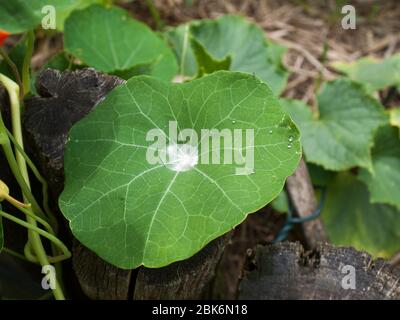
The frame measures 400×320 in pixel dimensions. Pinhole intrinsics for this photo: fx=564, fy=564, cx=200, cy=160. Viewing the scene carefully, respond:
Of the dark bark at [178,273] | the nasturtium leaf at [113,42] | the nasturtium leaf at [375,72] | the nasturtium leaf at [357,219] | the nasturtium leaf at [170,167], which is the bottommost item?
the nasturtium leaf at [357,219]

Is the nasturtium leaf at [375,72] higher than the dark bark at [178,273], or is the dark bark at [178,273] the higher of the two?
the nasturtium leaf at [375,72]

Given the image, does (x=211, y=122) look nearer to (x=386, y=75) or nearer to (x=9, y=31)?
(x=9, y=31)

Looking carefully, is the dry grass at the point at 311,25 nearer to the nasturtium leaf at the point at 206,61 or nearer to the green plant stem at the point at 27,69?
the nasturtium leaf at the point at 206,61

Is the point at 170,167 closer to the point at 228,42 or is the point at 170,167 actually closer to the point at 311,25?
the point at 228,42

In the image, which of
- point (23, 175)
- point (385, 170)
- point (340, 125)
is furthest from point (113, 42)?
point (385, 170)

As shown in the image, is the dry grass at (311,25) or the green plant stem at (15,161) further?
the dry grass at (311,25)

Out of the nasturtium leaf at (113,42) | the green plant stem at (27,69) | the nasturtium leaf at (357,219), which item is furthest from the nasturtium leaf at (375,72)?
the green plant stem at (27,69)
